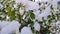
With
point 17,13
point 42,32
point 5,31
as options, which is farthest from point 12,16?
point 5,31

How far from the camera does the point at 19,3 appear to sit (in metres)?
0.89

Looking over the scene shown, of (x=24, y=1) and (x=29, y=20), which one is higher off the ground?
(x=24, y=1)

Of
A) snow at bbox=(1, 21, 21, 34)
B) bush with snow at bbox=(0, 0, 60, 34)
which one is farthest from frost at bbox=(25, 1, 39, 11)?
snow at bbox=(1, 21, 21, 34)

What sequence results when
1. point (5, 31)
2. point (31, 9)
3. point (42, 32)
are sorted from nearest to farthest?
point (5, 31), point (31, 9), point (42, 32)

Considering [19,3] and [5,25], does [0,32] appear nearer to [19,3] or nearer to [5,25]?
[5,25]

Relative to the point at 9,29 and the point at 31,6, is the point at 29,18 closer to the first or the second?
the point at 31,6

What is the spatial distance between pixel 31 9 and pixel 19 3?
3.2 inches

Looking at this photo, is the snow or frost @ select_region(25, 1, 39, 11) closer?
the snow

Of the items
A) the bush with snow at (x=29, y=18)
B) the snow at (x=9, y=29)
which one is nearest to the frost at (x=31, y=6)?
the bush with snow at (x=29, y=18)

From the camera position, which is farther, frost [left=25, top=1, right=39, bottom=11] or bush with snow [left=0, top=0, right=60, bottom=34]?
frost [left=25, top=1, right=39, bottom=11]

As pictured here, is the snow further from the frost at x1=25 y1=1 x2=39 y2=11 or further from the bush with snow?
the frost at x1=25 y1=1 x2=39 y2=11

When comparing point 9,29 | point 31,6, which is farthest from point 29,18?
point 9,29

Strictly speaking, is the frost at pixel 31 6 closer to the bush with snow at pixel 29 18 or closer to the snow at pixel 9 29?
the bush with snow at pixel 29 18

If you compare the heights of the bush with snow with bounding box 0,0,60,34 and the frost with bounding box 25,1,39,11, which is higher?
the frost with bounding box 25,1,39,11
